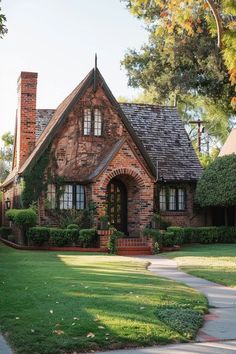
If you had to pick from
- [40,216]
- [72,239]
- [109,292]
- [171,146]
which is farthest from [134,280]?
[171,146]

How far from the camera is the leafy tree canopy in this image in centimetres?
2591

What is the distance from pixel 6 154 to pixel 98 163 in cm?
4055

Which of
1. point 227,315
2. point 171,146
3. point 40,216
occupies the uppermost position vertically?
point 171,146

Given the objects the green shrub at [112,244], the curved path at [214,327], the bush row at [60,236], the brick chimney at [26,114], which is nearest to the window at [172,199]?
the green shrub at [112,244]

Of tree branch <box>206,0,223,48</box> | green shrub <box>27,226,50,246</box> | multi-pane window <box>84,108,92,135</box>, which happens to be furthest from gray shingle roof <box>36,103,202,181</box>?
tree branch <box>206,0,223,48</box>

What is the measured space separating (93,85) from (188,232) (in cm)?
863

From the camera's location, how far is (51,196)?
2461 centimetres

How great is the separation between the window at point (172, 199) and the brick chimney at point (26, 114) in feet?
24.3

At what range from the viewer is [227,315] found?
8.73 metres

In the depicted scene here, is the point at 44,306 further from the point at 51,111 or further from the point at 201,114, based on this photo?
the point at 201,114

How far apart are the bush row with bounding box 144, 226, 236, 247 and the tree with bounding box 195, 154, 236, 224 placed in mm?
1423

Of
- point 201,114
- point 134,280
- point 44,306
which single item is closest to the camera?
point 44,306

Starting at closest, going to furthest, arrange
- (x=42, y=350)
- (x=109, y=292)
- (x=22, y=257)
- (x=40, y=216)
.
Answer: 1. (x=42, y=350)
2. (x=109, y=292)
3. (x=22, y=257)
4. (x=40, y=216)

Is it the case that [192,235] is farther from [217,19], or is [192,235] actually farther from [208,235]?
[217,19]
